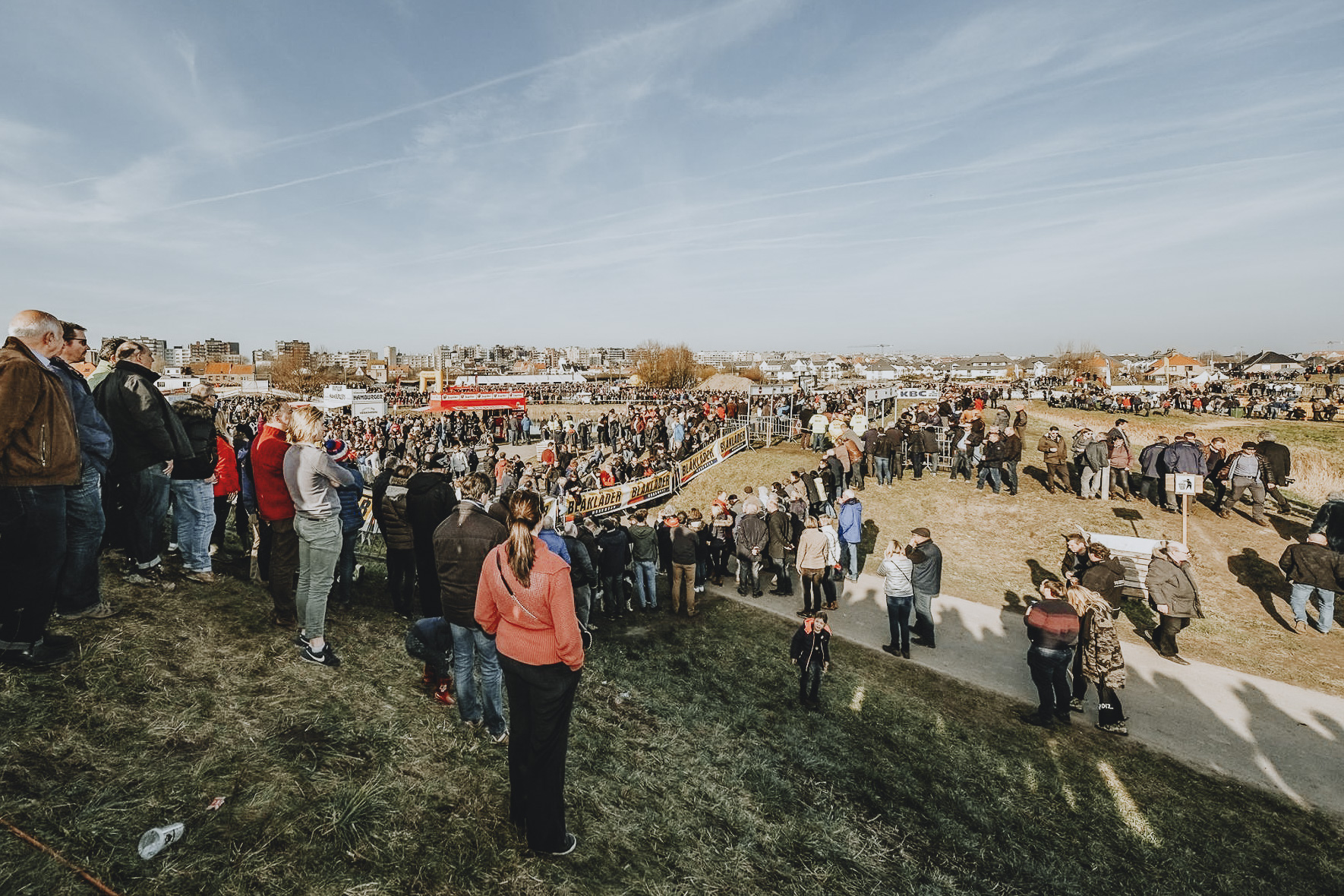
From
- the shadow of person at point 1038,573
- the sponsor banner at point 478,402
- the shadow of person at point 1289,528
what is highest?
the sponsor banner at point 478,402

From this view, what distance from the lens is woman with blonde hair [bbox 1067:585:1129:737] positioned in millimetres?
6305

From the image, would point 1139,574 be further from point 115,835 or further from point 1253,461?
point 115,835

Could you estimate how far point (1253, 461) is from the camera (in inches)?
461

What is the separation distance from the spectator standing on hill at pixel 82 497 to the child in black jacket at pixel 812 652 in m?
6.04

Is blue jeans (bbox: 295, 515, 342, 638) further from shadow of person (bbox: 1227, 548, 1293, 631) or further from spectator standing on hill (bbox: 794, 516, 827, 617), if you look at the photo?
shadow of person (bbox: 1227, 548, 1293, 631)

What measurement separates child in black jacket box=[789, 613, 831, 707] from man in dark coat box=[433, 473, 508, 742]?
3480 millimetres

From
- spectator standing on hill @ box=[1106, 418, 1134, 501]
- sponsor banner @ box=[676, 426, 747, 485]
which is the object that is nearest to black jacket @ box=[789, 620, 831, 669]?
spectator standing on hill @ box=[1106, 418, 1134, 501]

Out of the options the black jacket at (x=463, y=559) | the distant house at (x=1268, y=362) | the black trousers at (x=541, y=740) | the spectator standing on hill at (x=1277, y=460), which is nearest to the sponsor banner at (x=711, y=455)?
the spectator standing on hill at (x=1277, y=460)

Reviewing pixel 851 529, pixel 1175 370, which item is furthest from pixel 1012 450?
pixel 1175 370

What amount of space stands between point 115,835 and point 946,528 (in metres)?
13.6

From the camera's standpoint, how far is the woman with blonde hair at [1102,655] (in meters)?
6.30

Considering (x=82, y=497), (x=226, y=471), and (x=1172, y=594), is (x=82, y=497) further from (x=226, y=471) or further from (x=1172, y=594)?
(x=1172, y=594)

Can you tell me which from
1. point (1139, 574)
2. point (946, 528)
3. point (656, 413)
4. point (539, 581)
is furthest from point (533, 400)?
point (539, 581)

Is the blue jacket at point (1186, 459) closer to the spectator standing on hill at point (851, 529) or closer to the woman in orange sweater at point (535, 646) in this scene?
the spectator standing on hill at point (851, 529)
